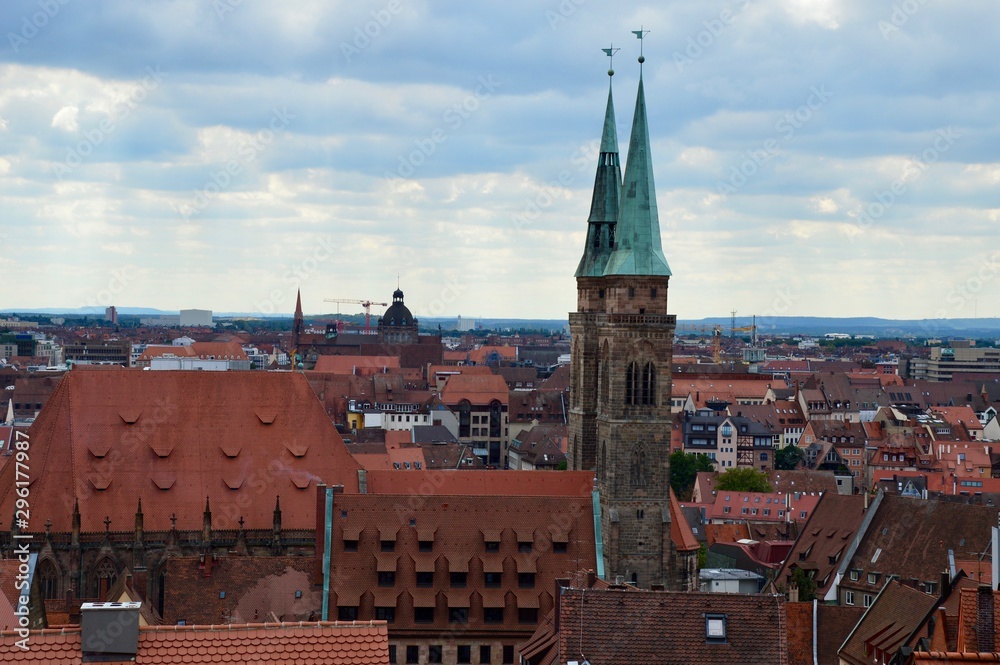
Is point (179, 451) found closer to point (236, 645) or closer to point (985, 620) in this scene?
point (985, 620)

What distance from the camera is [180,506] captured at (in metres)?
68.0

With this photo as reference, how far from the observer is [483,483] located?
7025cm

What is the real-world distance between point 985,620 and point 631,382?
1609 inches

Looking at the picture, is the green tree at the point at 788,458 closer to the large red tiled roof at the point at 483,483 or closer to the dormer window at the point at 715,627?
the large red tiled roof at the point at 483,483

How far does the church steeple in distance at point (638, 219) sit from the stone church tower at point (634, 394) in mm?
53

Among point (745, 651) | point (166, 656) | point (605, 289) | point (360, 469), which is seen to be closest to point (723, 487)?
point (605, 289)

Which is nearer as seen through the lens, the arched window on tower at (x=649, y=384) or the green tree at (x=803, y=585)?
the arched window on tower at (x=649, y=384)

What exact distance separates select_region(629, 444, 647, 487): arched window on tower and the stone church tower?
5cm

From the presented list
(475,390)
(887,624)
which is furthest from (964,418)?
(887,624)

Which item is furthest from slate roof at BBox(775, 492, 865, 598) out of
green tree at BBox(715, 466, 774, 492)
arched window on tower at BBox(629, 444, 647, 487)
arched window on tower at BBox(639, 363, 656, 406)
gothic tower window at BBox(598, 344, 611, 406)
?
green tree at BBox(715, 466, 774, 492)

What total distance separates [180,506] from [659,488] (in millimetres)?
23728

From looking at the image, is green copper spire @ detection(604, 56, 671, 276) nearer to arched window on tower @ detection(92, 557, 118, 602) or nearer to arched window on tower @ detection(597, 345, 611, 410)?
arched window on tower @ detection(597, 345, 611, 410)

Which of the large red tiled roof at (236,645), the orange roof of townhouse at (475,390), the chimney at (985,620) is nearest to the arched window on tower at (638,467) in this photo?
the chimney at (985,620)

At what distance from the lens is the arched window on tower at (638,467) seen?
2849 inches
